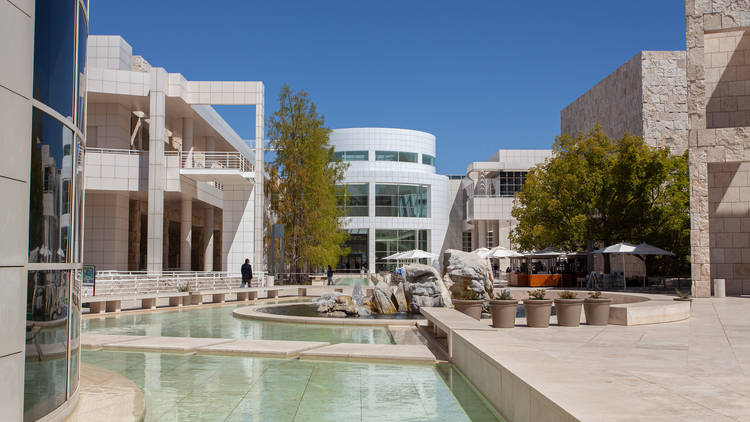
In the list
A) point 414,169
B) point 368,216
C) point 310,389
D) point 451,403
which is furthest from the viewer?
point 414,169

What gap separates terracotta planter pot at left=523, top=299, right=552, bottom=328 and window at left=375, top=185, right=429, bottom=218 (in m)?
54.7

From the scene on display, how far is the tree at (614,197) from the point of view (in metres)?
34.7

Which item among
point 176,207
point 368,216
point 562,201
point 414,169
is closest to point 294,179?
point 176,207

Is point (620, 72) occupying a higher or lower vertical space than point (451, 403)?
higher

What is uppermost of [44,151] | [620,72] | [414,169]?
[620,72]

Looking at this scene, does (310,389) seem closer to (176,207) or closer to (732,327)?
(732,327)

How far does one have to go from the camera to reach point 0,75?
4340 millimetres

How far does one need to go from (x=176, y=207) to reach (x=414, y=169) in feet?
115

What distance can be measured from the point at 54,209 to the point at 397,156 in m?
68.7

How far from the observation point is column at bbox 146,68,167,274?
3332 cm

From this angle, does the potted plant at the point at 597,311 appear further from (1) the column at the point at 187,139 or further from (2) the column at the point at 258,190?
(2) the column at the point at 258,190

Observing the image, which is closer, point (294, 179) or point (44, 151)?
point (44, 151)

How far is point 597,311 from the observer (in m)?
15.3

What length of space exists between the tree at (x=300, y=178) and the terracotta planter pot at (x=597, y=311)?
2768 cm
